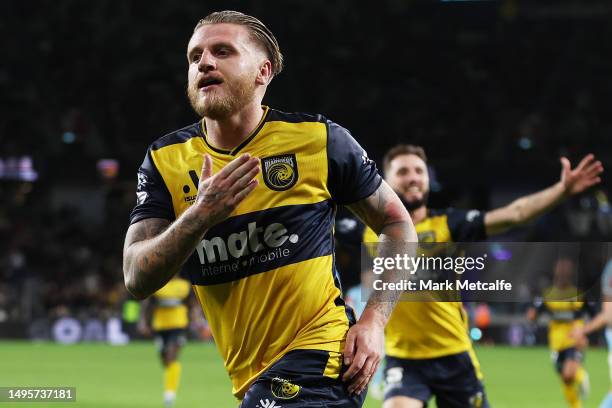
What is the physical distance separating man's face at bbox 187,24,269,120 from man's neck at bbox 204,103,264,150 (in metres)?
0.10

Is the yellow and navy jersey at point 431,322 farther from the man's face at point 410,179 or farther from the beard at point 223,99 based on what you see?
the beard at point 223,99

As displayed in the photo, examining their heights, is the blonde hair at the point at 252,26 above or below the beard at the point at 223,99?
above

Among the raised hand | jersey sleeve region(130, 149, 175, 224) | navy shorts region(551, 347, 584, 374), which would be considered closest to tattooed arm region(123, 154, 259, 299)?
jersey sleeve region(130, 149, 175, 224)

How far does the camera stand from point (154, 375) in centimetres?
1808

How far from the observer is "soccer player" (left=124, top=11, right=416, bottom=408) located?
3.58 m

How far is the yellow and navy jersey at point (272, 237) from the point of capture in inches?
143

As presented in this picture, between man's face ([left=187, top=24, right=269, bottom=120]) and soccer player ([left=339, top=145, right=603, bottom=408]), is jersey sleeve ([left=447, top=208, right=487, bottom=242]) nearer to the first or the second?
soccer player ([left=339, top=145, right=603, bottom=408])

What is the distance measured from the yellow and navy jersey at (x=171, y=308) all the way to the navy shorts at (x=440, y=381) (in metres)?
8.65

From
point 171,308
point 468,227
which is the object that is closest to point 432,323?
point 468,227

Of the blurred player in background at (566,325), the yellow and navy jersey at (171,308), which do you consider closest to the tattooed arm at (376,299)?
the blurred player in background at (566,325)

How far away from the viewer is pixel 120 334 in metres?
28.1

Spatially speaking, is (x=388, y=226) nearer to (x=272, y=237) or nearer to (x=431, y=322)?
(x=272, y=237)

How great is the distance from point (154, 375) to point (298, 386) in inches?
589

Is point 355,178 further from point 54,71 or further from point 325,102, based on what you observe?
point 54,71
